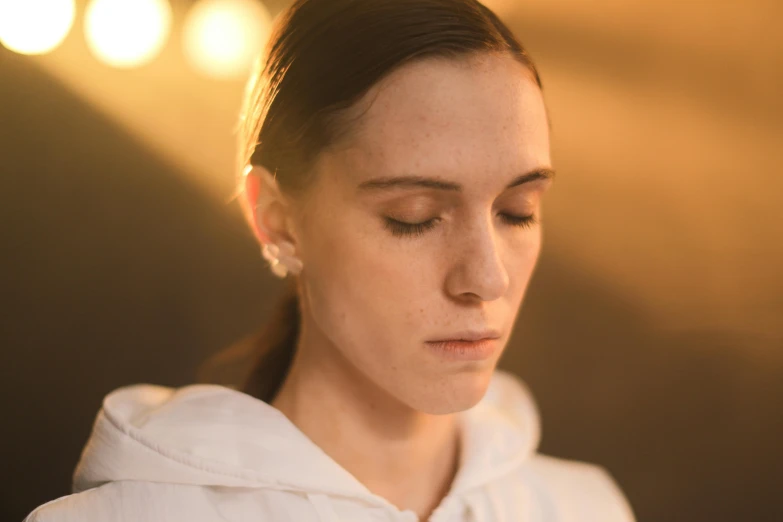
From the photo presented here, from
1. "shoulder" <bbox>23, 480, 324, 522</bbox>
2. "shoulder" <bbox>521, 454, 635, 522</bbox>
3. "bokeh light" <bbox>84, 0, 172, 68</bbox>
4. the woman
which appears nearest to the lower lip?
the woman

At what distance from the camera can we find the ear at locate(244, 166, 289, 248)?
1.08 meters

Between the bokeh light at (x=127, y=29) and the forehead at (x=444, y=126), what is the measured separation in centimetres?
67

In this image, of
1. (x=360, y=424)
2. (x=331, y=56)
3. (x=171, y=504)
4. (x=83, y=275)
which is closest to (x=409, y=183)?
(x=331, y=56)

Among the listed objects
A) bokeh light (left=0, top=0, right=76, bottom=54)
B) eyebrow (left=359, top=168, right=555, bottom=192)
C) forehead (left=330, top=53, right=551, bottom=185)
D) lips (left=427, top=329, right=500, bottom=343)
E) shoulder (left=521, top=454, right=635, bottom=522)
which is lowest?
shoulder (left=521, top=454, right=635, bottom=522)

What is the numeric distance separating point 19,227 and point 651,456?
1329 mm

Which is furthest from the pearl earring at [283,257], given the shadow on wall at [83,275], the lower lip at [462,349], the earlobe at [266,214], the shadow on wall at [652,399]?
the shadow on wall at [652,399]

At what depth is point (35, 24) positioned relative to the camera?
1326mm

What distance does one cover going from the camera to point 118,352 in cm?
149

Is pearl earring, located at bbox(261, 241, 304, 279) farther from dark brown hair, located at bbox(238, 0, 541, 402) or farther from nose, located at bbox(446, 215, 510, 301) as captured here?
nose, located at bbox(446, 215, 510, 301)

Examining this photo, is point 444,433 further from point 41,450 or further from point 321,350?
point 41,450

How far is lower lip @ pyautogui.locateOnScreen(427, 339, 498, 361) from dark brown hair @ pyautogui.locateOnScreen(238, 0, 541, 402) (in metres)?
0.27

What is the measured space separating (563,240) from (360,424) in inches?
32.4

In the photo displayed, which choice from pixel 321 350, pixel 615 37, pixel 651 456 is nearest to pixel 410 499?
pixel 321 350

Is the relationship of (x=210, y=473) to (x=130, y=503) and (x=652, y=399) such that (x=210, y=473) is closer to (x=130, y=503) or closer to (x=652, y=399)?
(x=130, y=503)
